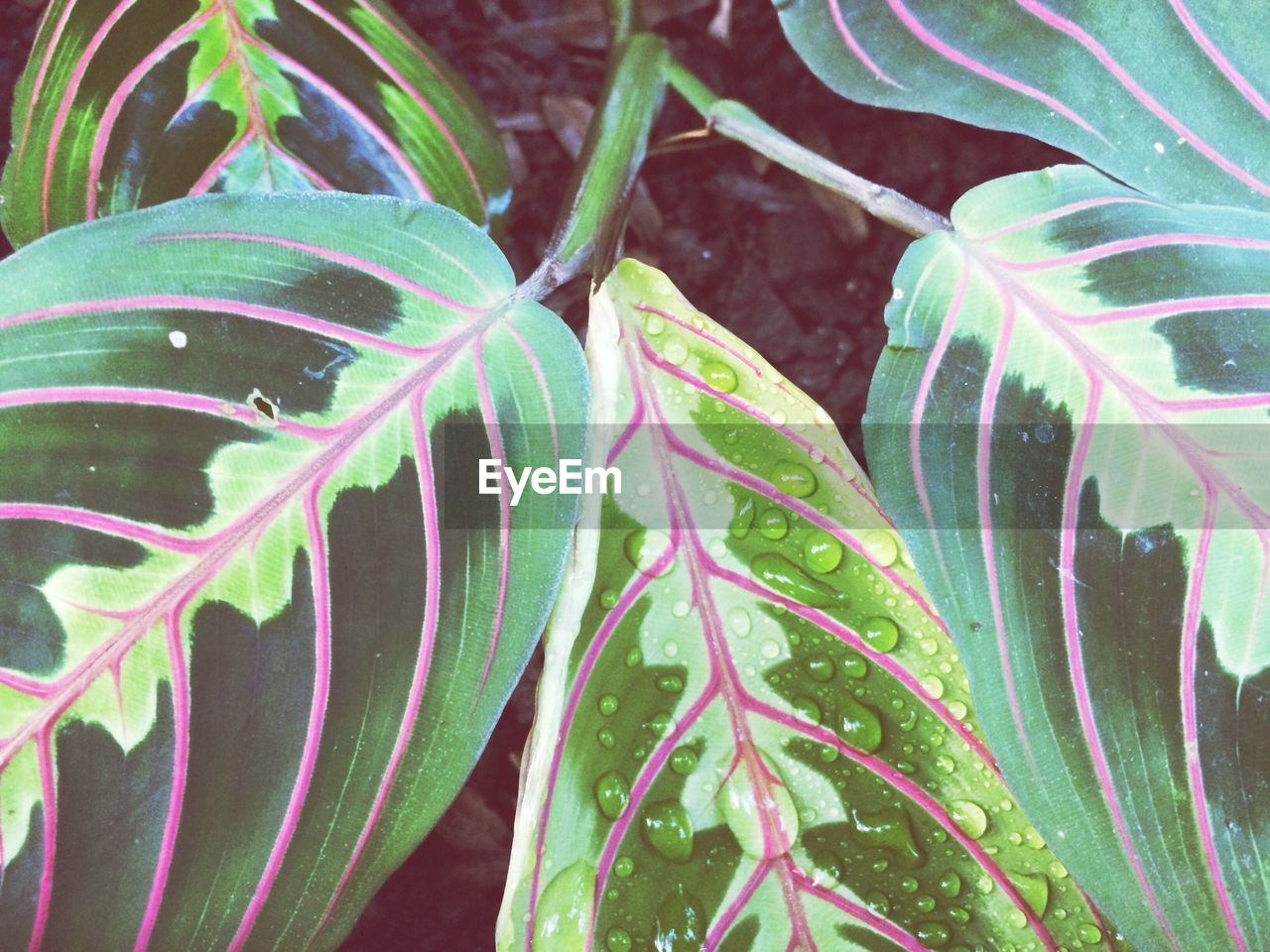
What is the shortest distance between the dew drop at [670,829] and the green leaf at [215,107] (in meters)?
0.55

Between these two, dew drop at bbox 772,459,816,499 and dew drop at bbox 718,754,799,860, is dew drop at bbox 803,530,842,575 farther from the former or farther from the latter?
dew drop at bbox 718,754,799,860

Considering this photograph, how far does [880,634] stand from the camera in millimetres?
750

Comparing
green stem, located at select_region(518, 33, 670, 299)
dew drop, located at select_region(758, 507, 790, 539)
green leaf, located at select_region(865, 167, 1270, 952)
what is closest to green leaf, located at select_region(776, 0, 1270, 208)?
green leaf, located at select_region(865, 167, 1270, 952)

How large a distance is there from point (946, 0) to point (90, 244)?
0.65 meters

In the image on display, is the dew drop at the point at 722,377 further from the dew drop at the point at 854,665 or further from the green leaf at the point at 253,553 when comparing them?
the dew drop at the point at 854,665

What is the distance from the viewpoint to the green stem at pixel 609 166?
81cm

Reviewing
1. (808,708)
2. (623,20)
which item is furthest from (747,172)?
(808,708)

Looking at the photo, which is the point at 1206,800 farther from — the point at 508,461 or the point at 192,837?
the point at 192,837

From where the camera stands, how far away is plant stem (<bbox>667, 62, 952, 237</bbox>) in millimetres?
800

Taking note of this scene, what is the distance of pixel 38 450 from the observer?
0.65m

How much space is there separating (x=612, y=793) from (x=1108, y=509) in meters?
0.41

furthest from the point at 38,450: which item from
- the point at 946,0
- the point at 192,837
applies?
the point at 946,0

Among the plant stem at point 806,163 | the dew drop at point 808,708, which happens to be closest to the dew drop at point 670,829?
the dew drop at point 808,708

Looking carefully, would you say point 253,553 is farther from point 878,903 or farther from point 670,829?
point 878,903
